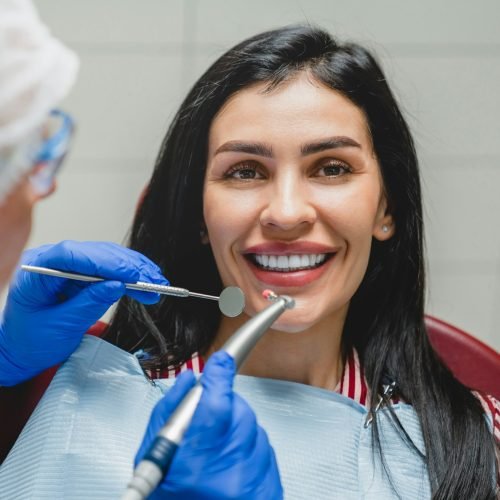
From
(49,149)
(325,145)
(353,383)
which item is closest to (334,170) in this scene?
(325,145)

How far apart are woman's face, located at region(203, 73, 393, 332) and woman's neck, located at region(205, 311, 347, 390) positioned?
0.09 metres

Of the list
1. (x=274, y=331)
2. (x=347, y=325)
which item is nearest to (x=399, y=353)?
(x=347, y=325)

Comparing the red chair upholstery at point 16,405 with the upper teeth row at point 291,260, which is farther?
the red chair upholstery at point 16,405

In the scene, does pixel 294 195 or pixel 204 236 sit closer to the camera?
pixel 294 195

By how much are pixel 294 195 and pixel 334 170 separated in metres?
0.10

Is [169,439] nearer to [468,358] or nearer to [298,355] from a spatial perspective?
[298,355]

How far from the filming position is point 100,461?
1.18 meters

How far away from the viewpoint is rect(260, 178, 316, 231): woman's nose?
1.19 meters

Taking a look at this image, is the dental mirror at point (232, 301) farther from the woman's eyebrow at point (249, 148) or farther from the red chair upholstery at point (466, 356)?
the red chair upholstery at point (466, 356)

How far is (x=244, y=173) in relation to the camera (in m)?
1.28

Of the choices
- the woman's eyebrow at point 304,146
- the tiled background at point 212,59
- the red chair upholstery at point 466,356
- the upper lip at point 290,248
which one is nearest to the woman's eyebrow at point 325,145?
the woman's eyebrow at point 304,146

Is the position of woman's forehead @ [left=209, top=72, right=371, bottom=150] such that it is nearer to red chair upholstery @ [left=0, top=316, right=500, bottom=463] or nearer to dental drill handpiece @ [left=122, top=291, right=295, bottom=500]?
dental drill handpiece @ [left=122, top=291, right=295, bottom=500]

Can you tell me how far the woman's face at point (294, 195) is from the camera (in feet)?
4.02

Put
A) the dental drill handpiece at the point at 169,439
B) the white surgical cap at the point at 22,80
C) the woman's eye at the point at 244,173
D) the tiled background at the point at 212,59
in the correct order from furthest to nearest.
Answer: the tiled background at the point at 212,59
the woman's eye at the point at 244,173
the dental drill handpiece at the point at 169,439
the white surgical cap at the point at 22,80
